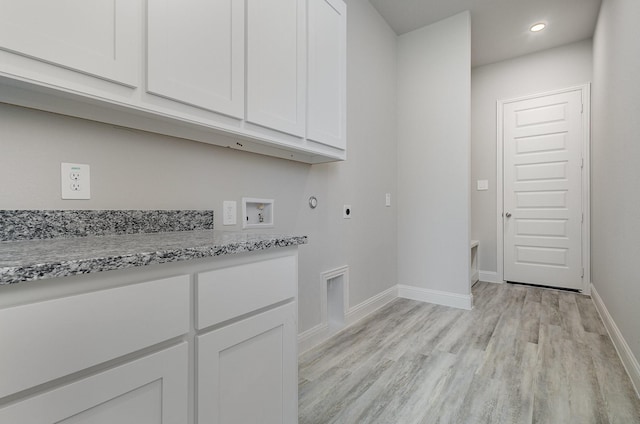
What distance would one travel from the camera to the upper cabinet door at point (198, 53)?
101 centimetres

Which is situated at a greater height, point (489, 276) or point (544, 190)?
point (544, 190)

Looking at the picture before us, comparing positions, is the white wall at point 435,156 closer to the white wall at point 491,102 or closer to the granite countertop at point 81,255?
the white wall at point 491,102

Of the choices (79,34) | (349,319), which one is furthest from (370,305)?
(79,34)

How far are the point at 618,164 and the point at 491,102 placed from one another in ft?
7.38

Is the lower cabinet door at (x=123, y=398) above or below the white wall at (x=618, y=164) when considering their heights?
below

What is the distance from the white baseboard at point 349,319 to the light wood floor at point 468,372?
5 centimetres

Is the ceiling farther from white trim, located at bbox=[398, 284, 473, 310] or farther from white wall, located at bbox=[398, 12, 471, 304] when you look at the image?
white trim, located at bbox=[398, 284, 473, 310]

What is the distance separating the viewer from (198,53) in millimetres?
1131

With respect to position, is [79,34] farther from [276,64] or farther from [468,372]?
[468,372]

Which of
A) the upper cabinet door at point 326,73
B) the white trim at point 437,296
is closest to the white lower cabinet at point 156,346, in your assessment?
the upper cabinet door at point 326,73

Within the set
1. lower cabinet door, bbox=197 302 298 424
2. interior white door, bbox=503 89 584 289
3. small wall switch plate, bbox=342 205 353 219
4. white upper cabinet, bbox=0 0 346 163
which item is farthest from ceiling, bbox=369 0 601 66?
lower cabinet door, bbox=197 302 298 424

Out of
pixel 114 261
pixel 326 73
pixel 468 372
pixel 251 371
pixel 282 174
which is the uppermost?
pixel 326 73

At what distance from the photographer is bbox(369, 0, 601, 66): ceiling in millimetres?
2811

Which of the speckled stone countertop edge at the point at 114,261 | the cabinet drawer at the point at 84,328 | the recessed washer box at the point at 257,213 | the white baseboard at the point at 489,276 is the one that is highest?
the recessed washer box at the point at 257,213
